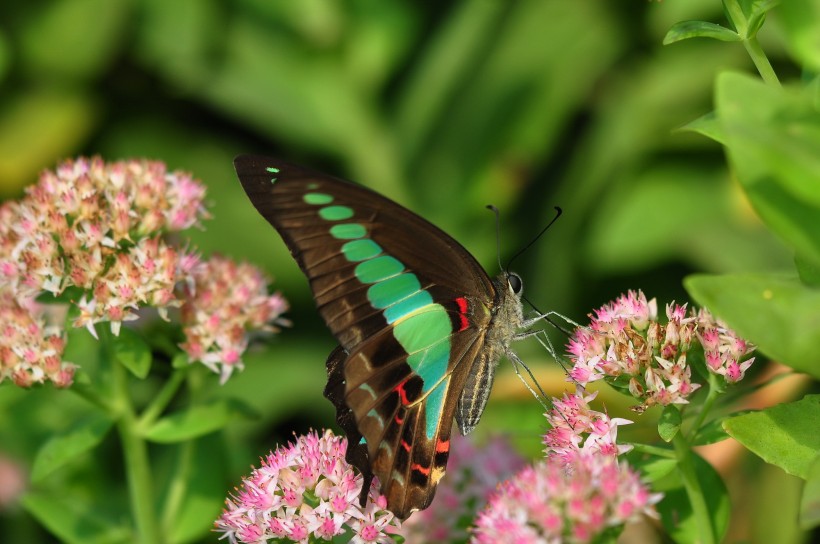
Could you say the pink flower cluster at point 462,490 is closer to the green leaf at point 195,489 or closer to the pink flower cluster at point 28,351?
the green leaf at point 195,489

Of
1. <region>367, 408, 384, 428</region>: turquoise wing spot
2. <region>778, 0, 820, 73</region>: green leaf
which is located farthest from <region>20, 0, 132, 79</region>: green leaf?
<region>778, 0, 820, 73</region>: green leaf

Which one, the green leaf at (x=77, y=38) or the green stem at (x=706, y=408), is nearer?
the green stem at (x=706, y=408)

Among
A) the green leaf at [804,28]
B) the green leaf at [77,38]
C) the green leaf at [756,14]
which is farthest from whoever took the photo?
the green leaf at [77,38]

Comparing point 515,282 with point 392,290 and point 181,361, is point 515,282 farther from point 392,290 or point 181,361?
point 181,361

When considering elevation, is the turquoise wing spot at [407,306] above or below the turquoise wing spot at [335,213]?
below

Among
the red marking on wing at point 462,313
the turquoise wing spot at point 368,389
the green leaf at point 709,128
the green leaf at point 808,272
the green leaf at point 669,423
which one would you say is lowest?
the green leaf at point 669,423

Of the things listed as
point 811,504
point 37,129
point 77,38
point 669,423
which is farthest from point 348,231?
point 77,38

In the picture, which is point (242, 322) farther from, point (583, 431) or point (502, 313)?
point (583, 431)

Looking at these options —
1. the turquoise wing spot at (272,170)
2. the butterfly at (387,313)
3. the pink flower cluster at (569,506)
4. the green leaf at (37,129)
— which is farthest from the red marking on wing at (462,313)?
the green leaf at (37,129)

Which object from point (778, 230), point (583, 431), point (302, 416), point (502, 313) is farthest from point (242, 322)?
point (302, 416)
